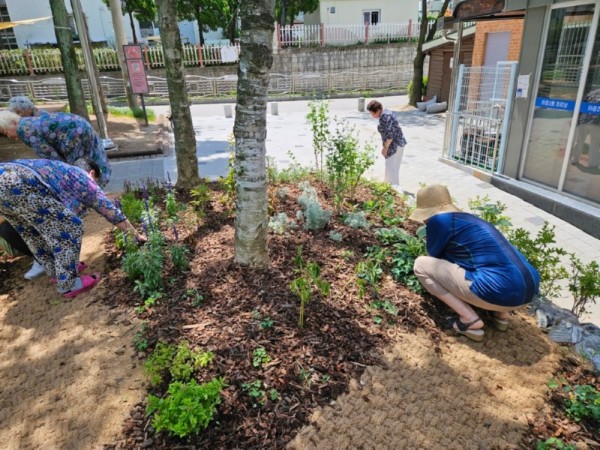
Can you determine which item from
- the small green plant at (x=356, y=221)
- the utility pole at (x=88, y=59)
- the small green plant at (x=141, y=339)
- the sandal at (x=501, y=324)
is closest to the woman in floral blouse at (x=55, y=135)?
the small green plant at (x=141, y=339)

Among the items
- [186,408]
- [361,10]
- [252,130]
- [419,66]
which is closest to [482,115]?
[252,130]

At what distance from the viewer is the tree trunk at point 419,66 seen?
55.2 feet

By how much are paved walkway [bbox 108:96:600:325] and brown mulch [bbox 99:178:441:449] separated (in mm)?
2155

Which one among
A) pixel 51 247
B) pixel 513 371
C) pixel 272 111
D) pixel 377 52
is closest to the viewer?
pixel 513 371

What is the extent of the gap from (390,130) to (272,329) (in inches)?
179

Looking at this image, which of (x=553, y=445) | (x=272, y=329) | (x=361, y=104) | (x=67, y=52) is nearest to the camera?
(x=553, y=445)

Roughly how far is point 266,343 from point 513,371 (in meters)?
1.70

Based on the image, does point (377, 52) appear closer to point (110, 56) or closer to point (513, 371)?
point (110, 56)

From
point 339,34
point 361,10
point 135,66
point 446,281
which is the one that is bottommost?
point 446,281

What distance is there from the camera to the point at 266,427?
2348 millimetres

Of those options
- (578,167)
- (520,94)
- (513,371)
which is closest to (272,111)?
(520,94)

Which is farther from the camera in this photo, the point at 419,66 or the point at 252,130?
the point at 419,66

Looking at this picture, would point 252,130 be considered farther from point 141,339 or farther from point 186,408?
point 186,408

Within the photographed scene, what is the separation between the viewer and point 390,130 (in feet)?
21.5
